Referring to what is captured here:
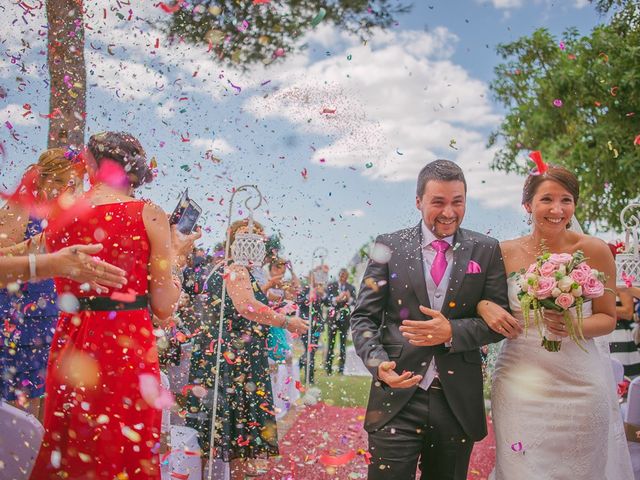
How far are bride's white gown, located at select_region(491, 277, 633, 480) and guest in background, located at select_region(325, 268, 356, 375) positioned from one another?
880 cm

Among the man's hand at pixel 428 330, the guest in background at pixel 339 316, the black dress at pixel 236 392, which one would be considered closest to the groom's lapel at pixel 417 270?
the man's hand at pixel 428 330

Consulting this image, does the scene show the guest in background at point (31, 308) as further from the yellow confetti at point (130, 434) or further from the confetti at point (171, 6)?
the confetti at point (171, 6)

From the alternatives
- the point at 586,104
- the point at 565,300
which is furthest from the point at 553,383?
the point at 586,104

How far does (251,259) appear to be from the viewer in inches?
159

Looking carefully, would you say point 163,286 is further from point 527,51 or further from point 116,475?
point 527,51

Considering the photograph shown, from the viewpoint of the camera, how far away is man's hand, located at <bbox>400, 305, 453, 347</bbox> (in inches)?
Result: 97.3

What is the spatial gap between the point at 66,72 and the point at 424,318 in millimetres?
3842

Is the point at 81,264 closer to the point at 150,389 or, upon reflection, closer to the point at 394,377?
the point at 150,389

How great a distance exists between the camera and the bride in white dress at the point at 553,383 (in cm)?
274

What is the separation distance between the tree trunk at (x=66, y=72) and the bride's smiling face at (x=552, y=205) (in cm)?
371

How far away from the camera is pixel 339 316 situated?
12438mm

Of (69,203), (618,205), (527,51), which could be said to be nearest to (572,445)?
(69,203)

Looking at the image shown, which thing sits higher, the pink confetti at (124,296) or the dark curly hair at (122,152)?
the dark curly hair at (122,152)

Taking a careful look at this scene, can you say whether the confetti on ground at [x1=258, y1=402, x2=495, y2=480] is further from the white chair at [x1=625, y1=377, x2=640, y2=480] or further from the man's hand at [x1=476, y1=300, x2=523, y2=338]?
the man's hand at [x1=476, y1=300, x2=523, y2=338]
